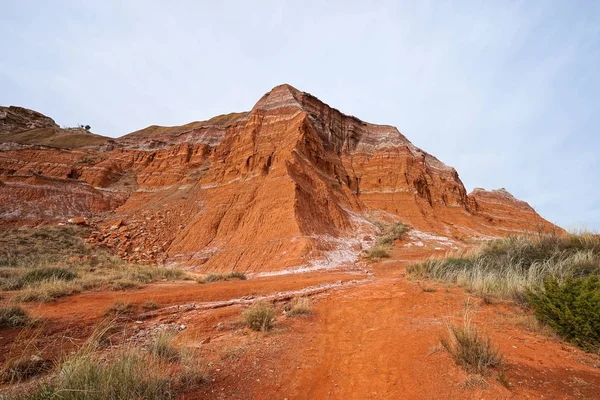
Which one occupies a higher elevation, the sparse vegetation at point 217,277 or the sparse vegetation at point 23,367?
the sparse vegetation at point 23,367

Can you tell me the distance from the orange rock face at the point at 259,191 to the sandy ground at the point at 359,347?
31.6ft

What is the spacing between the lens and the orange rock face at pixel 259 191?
21.5 metres

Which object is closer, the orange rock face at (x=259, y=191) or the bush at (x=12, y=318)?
the bush at (x=12, y=318)

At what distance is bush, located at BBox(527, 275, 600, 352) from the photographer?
13.2 feet

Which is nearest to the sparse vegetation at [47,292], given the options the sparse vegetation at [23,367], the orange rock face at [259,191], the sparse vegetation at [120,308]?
the sparse vegetation at [120,308]

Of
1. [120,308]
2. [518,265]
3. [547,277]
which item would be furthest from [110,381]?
[518,265]

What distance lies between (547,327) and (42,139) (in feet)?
233

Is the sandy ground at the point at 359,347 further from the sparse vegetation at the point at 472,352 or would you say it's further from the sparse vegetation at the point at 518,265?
the sparse vegetation at the point at 518,265

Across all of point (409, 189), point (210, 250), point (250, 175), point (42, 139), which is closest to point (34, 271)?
point (210, 250)

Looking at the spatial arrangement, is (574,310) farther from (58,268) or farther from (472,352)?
(58,268)

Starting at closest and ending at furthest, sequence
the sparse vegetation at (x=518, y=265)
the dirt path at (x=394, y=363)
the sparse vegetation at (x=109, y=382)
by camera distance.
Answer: the sparse vegetation at (x=109, y=382) < the dirt path at (x=394, y=363) < the sparse vegetation at (x=518, y=265)

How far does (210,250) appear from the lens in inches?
858

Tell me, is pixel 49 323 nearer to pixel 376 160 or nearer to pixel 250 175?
pixel 250 175

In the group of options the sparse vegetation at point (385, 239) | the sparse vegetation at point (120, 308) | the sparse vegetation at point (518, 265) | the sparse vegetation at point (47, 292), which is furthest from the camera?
the sparse vegetation at point (385, 239)
